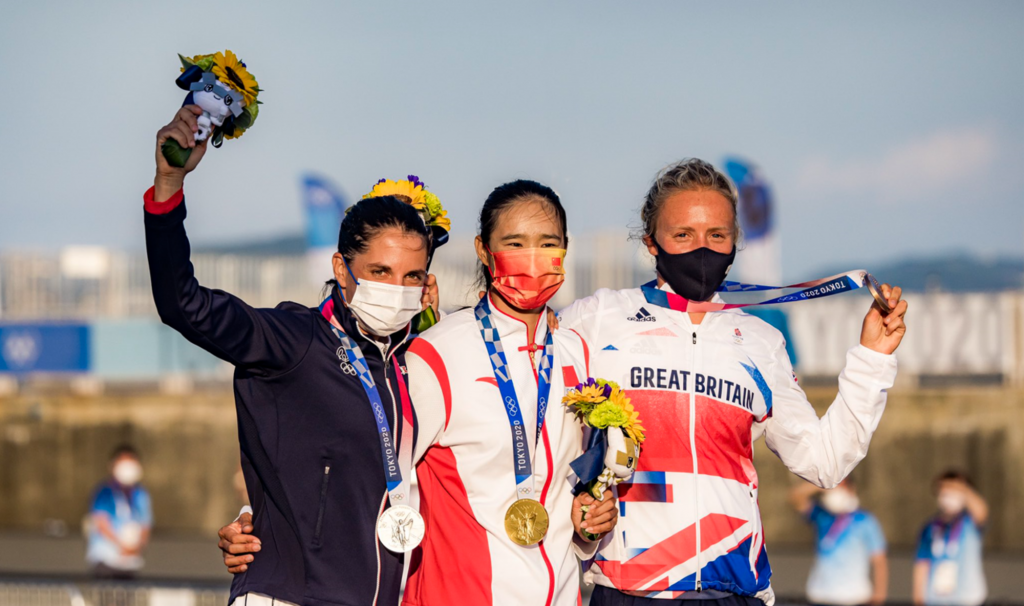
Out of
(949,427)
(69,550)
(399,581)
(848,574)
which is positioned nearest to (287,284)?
(69,550)

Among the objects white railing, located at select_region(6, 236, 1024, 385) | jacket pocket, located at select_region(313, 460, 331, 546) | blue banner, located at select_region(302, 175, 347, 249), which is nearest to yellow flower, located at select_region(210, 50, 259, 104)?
jacket pocket, located at select_region(313, 460, 331, 546)

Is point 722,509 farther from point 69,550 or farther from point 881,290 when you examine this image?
point 69,550

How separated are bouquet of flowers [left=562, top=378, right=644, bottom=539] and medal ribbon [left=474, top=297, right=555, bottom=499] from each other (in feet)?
0.38

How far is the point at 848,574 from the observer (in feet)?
29.1

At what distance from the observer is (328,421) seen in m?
3.41

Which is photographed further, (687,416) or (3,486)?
(3,486)

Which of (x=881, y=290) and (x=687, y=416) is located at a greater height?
(x=881, y=290)

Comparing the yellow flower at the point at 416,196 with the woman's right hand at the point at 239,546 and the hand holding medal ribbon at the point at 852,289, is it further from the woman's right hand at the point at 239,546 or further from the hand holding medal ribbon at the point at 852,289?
the woman's right hand at the point at 239,546

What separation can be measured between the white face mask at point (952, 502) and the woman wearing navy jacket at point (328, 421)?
22.4 feet

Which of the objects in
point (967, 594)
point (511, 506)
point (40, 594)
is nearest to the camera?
point (511, 506)

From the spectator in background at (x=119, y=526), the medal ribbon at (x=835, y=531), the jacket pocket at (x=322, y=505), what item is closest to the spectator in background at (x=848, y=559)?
the medal ribbon at (x=835, y=531)

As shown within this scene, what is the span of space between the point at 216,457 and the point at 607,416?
48.0ft

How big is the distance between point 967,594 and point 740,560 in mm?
6061

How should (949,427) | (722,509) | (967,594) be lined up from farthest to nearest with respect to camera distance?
(949,427) < (967,594) < (722,509)
